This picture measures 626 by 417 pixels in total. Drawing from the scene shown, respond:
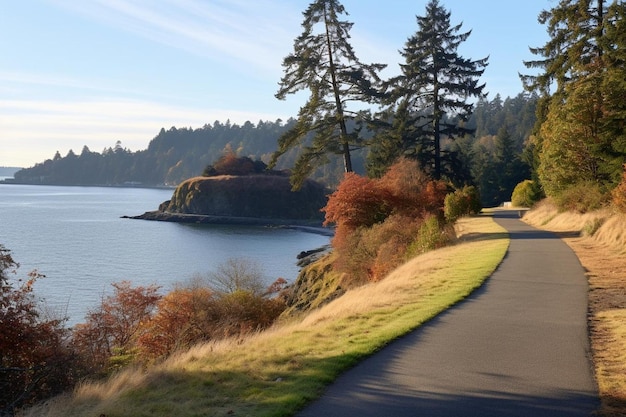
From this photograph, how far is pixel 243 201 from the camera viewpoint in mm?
117812

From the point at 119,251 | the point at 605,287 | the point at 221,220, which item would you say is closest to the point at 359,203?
the point at 605,287

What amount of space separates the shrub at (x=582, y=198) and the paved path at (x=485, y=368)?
16.0m

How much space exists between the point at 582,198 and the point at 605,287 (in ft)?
56.8

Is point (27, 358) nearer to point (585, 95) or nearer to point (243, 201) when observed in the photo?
point (585, 95)

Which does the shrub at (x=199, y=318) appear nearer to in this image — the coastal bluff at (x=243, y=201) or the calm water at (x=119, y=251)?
the calm water at (x=119, y=251)

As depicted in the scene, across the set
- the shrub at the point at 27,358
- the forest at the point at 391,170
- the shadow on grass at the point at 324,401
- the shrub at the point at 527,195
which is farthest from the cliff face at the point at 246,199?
the shadow on grass at the point at 324,401

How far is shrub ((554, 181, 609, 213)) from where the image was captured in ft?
90.6

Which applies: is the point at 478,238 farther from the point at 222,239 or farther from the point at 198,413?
the point at 222,239

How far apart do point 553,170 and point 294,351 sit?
30380 millimetres

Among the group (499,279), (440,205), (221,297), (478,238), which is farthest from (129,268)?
(499,279)

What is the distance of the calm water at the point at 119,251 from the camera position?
130 feet

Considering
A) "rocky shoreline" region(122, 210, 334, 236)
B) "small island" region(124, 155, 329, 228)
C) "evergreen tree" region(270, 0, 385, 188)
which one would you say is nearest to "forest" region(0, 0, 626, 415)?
"evergreen tree" region(270, 0, 385, 188)

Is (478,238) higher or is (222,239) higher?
(478,238)

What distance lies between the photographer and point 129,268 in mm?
47562
